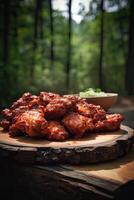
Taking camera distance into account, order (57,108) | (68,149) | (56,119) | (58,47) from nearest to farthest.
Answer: (68,149) → (57,108) → (56,119) → (58,47)

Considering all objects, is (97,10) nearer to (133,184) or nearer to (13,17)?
(13,17)

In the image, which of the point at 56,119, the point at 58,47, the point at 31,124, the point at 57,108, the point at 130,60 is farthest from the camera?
the point at 58,47

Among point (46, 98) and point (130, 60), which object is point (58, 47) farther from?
point (46, 98)

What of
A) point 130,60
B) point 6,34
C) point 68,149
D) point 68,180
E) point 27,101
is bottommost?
point 130,60

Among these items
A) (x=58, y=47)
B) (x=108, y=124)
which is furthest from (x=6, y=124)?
(x=58, y=47)

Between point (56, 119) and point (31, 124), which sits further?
point (56, 119)

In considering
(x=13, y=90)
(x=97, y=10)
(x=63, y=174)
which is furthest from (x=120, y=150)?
(x=97, y=10)

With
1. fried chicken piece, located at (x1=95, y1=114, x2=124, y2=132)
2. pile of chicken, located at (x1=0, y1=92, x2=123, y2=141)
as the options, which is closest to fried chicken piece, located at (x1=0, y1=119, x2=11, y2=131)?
pile of chicken, located at (x1=0, y1=92, x2=123, y2=141)

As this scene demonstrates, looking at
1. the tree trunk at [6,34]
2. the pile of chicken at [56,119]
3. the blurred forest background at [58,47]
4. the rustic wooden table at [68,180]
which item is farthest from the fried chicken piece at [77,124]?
the tree trunk at [6,34]

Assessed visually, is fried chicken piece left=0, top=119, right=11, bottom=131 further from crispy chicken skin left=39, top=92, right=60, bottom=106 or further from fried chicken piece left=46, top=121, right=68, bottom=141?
fried chicken piece left=46, top=121, right=68, bottom=141
